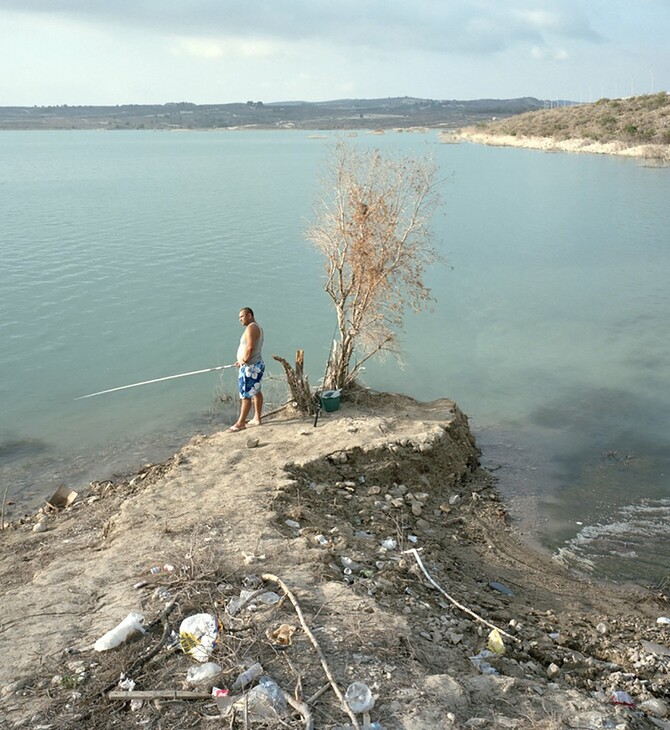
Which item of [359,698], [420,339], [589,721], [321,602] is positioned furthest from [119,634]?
[420,339]

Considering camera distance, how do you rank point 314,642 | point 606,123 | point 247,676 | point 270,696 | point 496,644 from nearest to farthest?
point 270,696
point 247,676
point 314,642
point 496,644
point 606,123

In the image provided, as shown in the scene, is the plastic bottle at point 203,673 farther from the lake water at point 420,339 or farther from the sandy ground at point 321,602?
the lake water at point 420,339

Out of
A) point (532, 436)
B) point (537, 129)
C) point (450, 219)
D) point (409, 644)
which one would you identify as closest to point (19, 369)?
point (532, 436)

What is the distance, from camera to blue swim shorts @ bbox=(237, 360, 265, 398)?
33.3 feet

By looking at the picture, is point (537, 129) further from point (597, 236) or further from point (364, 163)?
point (364, 163)

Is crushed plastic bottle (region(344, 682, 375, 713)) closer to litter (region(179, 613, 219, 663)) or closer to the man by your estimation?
litter (region(179, 613, 219, 663))

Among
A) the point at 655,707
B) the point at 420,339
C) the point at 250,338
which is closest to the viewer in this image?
the point at 655,707

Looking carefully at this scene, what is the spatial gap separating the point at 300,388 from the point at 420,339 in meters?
6.87

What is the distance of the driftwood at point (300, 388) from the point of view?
10680mm

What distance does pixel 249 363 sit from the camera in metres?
10.1

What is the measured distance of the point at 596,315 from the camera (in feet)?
62.7

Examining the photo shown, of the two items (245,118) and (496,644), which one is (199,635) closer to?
(496,644)

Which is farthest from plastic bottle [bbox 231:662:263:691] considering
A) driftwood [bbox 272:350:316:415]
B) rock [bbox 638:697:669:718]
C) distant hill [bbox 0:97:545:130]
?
distant hill [bbox 0:97:545:130]

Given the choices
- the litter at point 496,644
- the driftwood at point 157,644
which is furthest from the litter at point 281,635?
the litter at point 496,644
